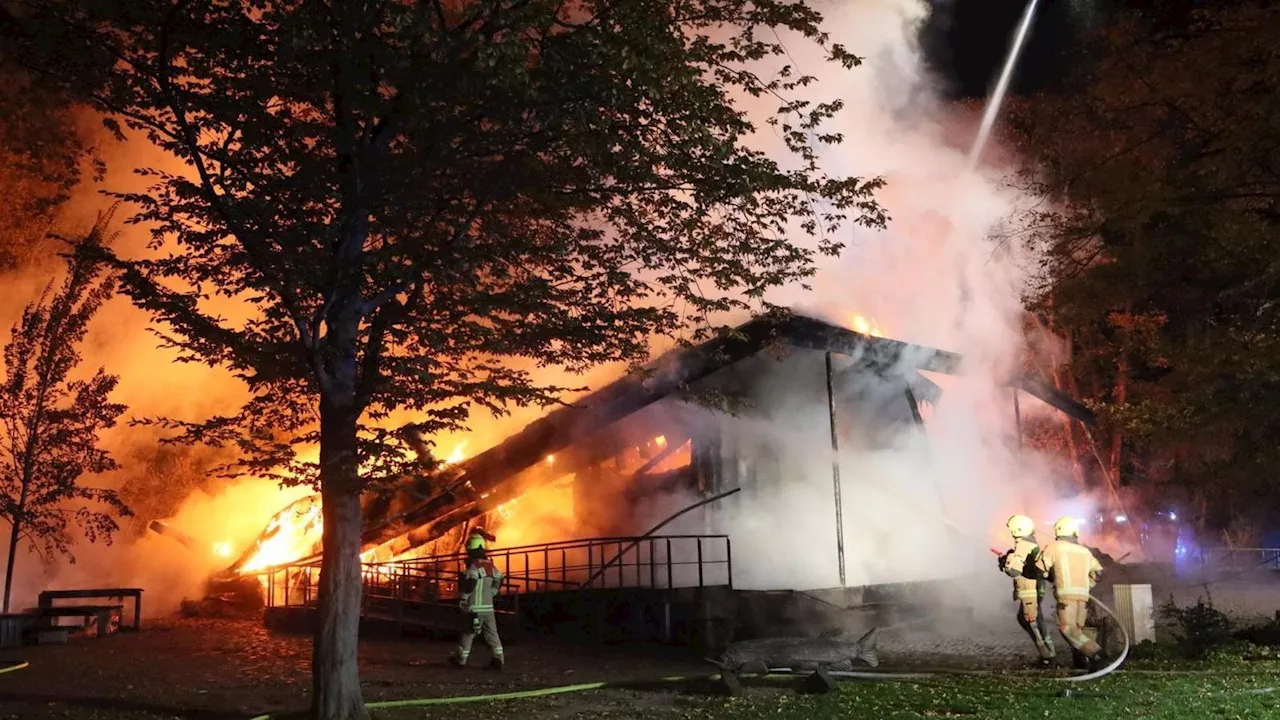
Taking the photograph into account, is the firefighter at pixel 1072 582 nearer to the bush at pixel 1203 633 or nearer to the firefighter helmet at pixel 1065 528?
the firefighter helmet at pixel 1065 528

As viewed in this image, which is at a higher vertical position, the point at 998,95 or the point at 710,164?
the point at 998,95

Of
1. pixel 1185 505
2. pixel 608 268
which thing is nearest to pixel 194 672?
pixel 608 268

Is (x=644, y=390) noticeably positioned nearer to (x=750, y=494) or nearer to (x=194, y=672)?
(x=750, y=494)

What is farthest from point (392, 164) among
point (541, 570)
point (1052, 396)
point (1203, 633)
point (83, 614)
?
point (1052, 396)

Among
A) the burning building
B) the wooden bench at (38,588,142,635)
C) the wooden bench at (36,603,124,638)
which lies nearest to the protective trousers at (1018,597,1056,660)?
the burning building

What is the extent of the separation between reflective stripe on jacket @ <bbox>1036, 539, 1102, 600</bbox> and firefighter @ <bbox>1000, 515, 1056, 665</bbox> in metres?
0.24

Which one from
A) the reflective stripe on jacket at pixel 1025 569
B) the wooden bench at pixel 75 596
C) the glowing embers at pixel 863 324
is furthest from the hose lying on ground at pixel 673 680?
the wooden bench at pixel 75 596

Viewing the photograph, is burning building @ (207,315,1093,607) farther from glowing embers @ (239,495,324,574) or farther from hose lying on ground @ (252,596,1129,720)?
hose lying on ground @ (252,596,1129,720)

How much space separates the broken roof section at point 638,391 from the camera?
14070 millimetres

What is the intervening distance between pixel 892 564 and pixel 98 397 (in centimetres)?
1602

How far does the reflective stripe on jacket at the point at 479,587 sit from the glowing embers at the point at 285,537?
450 inches

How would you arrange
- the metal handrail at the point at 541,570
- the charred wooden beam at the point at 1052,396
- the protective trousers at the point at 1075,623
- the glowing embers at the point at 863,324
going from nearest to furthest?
the protective trousers at the point at 1075,623 < the metal handrail at the point at 541,570 < the glowing embers at the point at 863,324 < the charred wooden beam at the point at 1052,396

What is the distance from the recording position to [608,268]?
31.2 feet

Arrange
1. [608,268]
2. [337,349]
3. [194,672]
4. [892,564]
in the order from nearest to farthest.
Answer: [337,349] → [608,268] → [194,672] → [892,564]
